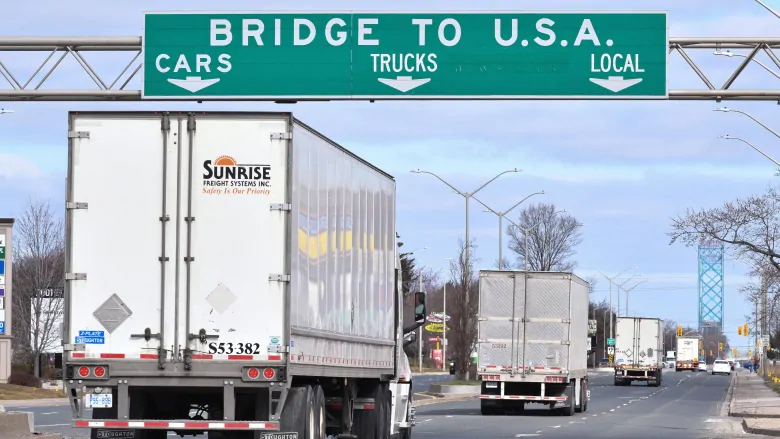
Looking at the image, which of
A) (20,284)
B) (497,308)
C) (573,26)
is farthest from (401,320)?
(20,284)

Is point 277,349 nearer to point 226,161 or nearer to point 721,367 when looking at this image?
point 226,161

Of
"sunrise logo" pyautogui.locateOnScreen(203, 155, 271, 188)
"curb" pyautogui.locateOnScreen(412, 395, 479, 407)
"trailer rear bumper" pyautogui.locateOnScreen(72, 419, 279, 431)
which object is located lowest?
"curb" pyautogui.locateOnScreen(412, 395, 479, 407)

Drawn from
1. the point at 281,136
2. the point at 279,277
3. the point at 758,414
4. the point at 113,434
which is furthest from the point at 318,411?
the point at 758,414

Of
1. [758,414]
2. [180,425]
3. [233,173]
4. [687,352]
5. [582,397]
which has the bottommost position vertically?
[687,352]

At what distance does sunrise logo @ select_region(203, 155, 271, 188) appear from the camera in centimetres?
1490

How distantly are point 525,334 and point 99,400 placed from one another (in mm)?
22853

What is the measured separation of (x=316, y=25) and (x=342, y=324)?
572 cm

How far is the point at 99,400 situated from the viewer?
1469cm

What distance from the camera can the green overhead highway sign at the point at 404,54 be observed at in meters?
21.1

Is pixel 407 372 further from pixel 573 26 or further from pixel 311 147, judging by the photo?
pixel 311 147

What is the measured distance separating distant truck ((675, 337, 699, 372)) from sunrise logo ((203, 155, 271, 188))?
11735 centimetres

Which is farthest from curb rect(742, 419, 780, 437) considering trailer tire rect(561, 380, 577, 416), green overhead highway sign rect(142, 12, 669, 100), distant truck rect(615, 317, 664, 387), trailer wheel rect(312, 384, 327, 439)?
distant truck rect(615, 317, 664, 387)

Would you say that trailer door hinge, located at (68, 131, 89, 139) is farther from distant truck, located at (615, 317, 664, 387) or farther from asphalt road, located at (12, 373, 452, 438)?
distant truck, located at (615, 317, 664, 387)

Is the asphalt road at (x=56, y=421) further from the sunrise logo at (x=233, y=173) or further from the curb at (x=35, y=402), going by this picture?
the sunrise logo at (x=233, y=173)
